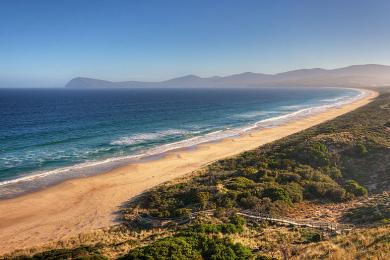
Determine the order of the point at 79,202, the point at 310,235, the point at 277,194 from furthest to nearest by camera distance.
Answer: the point at 79,202 < the point at 277,194 < the point at 310,235

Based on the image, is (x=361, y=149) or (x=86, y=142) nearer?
(x=361, y=149)

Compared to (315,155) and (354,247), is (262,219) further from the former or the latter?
(315,155)

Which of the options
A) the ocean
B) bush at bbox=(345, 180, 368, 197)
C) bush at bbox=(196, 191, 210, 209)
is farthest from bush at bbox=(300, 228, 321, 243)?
the ocean

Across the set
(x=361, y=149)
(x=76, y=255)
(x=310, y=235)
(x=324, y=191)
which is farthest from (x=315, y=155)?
(x=76, y=255)

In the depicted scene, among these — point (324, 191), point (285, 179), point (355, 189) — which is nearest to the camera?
point (324, 191)

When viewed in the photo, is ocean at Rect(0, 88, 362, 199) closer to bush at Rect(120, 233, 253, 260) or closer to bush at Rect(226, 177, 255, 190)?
bush at Rect(226, 177, 255, 190)

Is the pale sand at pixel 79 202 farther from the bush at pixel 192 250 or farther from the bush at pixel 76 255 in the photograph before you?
the bush at pixel 192 250

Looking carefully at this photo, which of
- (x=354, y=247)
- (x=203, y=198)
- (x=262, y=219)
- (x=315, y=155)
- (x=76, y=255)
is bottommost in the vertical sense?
(x=262, y=219)

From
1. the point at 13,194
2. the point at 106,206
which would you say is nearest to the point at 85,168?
the point at 13,194

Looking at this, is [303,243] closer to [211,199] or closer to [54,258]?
[211,199]
